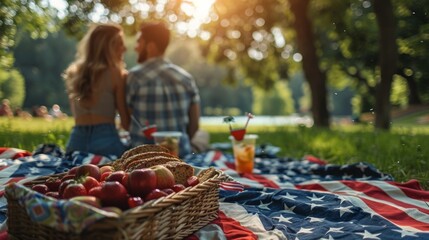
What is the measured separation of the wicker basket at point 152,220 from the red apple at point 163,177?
4.8 inches

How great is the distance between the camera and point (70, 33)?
7.73 metres

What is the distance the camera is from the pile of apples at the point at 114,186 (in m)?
1.67

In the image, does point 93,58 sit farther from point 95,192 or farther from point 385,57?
point 385,57

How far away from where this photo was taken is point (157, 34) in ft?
14.3

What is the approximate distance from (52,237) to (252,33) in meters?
11.2

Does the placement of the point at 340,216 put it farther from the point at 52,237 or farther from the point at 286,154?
the point at 286,154

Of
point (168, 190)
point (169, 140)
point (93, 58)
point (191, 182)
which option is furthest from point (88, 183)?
point (93, 58)

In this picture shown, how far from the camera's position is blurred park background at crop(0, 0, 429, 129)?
15.7 ft

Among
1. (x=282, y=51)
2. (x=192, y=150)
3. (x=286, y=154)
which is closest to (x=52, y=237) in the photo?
(x=192, y=150)

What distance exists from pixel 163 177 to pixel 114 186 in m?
0.27

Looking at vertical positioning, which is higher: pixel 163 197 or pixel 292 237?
pixel 163 197

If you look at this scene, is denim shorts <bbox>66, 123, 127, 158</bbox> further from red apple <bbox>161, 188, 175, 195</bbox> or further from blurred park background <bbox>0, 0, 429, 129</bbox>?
red apple <bbox>161, 188, 175, 195</bbox>

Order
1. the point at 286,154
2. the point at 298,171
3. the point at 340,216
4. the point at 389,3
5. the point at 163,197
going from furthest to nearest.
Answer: the point at 389,3, the point at 286,154, the point at 298,171, the point at 340,216, the point at 163,197

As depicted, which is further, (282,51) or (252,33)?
(282,51)
